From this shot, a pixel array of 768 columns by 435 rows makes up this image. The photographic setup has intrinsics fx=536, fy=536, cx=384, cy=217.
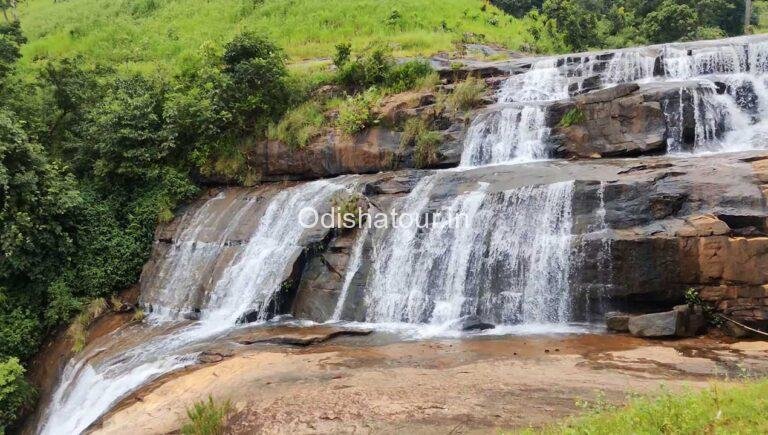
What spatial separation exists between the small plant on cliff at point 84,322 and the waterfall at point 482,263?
6290 millimetres

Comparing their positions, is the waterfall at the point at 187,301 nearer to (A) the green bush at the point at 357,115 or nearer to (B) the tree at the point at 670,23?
(A) the green bush at the point at 357,115

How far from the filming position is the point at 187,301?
12031 millimetres

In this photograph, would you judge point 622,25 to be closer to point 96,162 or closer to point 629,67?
point 629,67

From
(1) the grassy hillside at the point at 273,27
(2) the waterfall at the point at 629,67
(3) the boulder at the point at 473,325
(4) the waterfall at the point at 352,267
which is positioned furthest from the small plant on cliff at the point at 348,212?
(1) the grassy hillside at the point at 273,27

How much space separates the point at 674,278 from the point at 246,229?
9.11m

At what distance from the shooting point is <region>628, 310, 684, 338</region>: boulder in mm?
7895

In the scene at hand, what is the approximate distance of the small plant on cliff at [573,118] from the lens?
43.0 feet

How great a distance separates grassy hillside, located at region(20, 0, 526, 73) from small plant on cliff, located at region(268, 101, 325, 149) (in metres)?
7.30

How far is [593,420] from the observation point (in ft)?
14.5

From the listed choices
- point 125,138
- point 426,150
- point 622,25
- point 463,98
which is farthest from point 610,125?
point 622,25

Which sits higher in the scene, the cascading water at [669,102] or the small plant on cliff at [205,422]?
the cascading water at [669,102]

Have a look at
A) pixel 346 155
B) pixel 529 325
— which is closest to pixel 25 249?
pixel 346 155

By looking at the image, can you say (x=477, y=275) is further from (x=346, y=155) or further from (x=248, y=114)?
(x=248, y=114)

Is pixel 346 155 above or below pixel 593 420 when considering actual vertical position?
above
